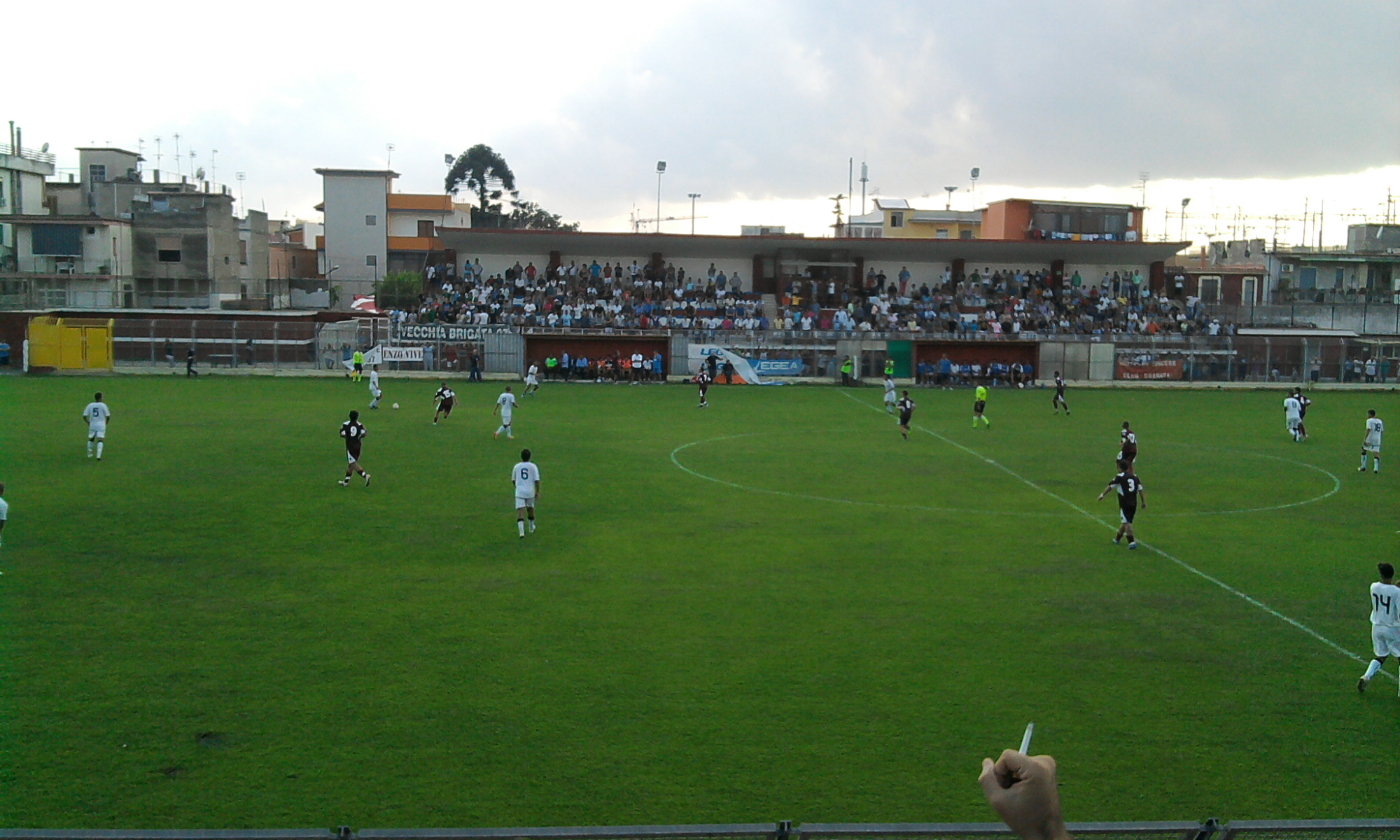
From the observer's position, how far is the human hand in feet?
9.95

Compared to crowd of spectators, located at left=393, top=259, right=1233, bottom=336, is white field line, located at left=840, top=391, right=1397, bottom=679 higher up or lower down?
lower down

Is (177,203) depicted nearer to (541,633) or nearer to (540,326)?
(540,326)

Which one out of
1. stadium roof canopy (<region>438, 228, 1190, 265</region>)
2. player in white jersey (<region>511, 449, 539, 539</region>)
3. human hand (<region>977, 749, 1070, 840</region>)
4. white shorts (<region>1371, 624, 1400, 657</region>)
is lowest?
white shorts (<region>1371, 624, 1400, 657</region>)

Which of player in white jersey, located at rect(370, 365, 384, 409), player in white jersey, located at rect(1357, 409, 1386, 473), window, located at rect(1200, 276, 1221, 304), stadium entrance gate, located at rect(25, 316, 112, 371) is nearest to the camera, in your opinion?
player in white jersey, located at rect(1357, 409, 1386, 473)

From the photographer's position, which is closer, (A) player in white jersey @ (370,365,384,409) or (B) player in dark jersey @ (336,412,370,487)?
(B) player in dark jersey @ (336,412,370,487)

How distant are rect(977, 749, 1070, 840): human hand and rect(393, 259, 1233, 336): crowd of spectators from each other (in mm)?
55677

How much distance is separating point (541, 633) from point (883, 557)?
6.76 metres

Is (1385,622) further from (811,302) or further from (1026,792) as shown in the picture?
(811,302)

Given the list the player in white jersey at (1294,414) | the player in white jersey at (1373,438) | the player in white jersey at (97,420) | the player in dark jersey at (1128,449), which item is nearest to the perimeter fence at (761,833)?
the player in dark jersey at (1128,449)

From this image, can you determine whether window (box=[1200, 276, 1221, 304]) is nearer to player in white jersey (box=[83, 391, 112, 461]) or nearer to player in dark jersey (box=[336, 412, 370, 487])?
player in dark jersey (box=[336, 412, 370, 487])

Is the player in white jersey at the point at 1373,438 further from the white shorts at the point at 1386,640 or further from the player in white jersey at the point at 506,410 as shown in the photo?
the player in white jersey at the point at 506,410

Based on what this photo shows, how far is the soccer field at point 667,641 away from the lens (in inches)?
395

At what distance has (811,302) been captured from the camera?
66.6m

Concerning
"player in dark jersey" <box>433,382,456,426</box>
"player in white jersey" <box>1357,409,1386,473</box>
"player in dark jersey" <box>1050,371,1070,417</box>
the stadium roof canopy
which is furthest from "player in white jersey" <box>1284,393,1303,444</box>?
the stadium roof canopy
